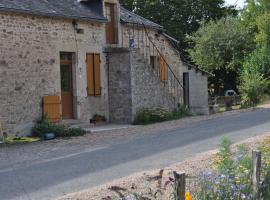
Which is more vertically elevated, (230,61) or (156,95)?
(230,61)

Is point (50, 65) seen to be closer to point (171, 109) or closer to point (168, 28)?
point (171, 109)

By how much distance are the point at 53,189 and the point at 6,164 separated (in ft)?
11.9

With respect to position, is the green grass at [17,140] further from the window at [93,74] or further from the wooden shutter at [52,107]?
the window at [93,74]

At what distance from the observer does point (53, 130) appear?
16828 mm

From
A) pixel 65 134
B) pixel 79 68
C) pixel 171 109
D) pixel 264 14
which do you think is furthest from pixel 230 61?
pixel 65 134

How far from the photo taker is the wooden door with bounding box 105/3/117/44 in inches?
853

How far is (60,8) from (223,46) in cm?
2168

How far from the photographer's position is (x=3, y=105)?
639 inches

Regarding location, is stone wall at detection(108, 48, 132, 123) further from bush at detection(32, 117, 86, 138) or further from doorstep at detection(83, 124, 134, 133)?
bush at detection(32, 117, 86, 138)

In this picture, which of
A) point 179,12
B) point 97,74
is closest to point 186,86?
point 97,74

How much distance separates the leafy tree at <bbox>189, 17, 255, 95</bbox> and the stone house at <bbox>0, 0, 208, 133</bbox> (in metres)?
14.5

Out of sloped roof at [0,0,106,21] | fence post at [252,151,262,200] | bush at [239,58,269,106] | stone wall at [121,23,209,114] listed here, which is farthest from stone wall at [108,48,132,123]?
fence post at [252,151,262,200]

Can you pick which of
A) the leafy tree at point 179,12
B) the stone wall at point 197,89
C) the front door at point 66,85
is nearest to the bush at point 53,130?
the front door at point 66,85

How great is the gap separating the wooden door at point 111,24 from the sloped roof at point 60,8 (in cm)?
96
